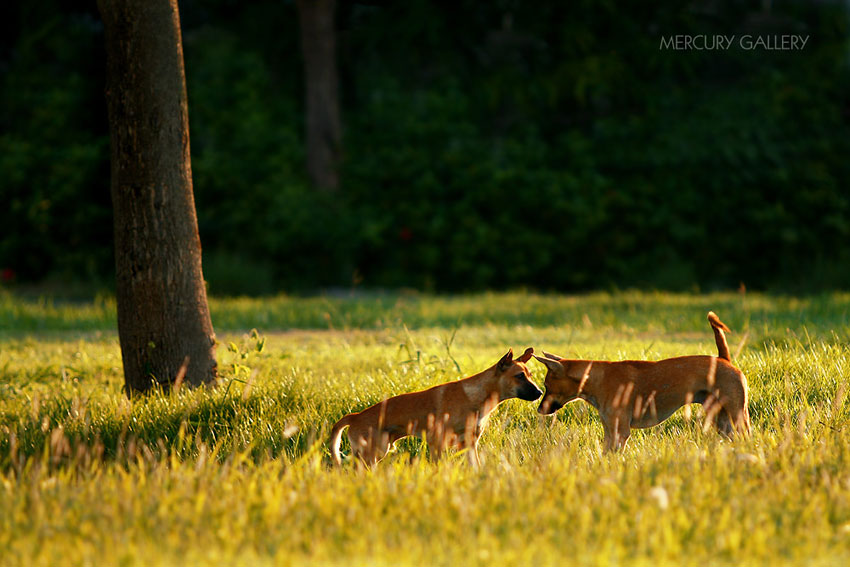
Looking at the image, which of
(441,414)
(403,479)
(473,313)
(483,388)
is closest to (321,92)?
(473,313)

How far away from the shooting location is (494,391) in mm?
5852

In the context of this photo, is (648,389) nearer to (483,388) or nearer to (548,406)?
(548,406)

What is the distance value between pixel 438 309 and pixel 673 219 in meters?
7.55

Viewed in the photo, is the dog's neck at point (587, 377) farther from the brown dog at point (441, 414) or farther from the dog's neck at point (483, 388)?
the dog's neck at point (483, 388)

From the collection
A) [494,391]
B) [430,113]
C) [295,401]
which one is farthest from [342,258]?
[494,391]

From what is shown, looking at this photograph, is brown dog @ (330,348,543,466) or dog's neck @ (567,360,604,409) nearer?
brown dog @ (330,348,543,466)

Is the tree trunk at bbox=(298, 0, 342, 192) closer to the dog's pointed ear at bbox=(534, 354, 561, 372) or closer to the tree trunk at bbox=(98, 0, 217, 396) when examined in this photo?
the tree trunk at bbox=(98, 0, 217, 396)

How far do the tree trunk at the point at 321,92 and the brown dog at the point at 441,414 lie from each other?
→ 45.5 ft

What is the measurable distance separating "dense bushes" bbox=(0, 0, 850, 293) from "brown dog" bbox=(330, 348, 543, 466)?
1312 centimetres

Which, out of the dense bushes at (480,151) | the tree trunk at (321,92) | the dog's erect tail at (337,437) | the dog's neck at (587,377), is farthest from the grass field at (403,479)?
the tree trunk at (321,92)

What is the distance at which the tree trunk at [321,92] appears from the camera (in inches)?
739

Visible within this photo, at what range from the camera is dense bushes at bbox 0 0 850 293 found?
18875 mm

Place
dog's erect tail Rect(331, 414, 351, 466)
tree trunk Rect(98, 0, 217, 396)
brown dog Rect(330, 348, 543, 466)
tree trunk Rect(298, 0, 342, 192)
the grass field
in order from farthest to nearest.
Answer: tree trunk Rect(298, 0, 342, 192)
tree trunk Rect(98, 0, 217, 396)
brown dog Rect(330, 348, 543, 466)
dog's erect tail Rect(331, 414, 351, 466)
the grass field

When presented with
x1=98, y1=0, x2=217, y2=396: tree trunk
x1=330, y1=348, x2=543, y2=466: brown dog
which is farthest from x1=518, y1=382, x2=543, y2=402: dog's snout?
x1=98, y1=0, x2=217, y2=396: tree trunk
